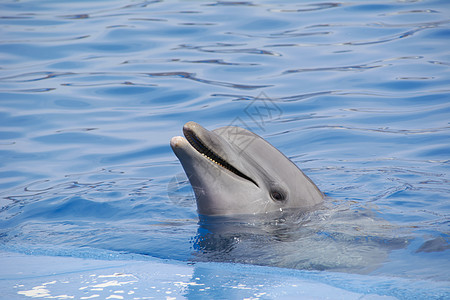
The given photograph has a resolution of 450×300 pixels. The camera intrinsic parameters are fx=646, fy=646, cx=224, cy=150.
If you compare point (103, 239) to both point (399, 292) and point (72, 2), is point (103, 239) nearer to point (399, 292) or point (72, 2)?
point (399, 292)

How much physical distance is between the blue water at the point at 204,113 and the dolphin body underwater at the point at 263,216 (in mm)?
141

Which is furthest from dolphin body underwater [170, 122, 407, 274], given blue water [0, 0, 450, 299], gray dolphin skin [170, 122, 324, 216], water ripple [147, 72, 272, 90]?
water ripple [147, 72, 272, 90]

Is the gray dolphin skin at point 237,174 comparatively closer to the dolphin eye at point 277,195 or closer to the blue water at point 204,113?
the dolphin eye at point 277,195

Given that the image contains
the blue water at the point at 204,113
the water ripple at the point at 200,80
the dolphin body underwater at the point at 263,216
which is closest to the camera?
the dolphin body underwater at the point at 263,216

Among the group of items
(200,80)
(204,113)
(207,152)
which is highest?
(207,152)

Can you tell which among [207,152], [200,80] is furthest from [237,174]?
[200,80]

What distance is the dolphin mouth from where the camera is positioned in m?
5.35

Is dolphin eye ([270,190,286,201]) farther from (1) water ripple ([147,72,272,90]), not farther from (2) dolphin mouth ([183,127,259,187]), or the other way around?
(1) water ripple ([147,72,272,90])

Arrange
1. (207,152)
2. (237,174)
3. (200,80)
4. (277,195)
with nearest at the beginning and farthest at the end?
1. (207,152)
2. (237,174)
3. (277,195)
4. (200,80)

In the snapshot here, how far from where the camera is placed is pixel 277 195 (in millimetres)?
5738

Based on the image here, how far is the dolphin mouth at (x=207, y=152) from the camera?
5.35 meters

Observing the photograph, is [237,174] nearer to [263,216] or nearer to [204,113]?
[263,216]

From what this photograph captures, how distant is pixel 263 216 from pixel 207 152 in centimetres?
76

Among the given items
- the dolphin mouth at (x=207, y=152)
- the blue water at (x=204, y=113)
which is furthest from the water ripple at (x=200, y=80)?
the dolphin mouth at (x=207, y=152)
